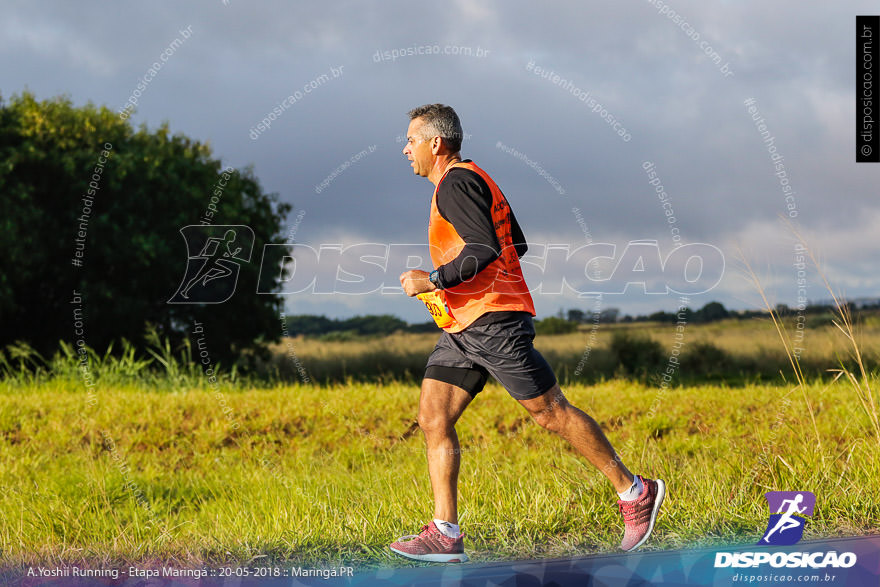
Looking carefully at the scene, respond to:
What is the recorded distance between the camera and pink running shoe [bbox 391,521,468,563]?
4070 millimetres

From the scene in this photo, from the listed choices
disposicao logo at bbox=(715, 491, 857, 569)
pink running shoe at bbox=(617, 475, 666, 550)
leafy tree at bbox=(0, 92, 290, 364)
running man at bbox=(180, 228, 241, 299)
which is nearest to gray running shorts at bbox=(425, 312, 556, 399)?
pink running shoe at bbox=(617, 475, 666, 550)

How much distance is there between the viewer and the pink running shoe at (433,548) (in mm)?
4070

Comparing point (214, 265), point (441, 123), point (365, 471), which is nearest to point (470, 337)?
point (441, 123)

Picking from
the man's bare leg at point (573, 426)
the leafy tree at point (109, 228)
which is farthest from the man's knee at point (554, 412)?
the leafy tree at point (109, 228)

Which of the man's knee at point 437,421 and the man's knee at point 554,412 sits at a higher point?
the man's knee at point 554,412

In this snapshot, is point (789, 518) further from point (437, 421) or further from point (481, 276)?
point (481, 276)

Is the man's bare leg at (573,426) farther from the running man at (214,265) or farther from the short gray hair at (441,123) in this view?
the running man at (214,265)

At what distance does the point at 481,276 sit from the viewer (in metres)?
4.01

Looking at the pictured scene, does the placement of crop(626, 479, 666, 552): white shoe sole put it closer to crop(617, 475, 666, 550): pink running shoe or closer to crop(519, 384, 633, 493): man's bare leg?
crop(617, 475, 666, 550): pink running shoe

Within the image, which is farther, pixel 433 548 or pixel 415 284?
pixel 433 548

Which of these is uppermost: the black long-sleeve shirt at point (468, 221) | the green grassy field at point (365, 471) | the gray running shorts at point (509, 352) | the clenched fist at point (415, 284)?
the black long-sleeve shirt at point (468, 221)

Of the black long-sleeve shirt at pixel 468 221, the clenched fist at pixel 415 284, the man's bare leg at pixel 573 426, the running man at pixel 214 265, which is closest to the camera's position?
the black long-sleeve shirt at pixel 468 221

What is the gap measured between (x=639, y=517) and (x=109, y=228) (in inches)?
486

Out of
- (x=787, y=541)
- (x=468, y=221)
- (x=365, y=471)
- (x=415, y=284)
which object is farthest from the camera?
(x=365, y=471)
